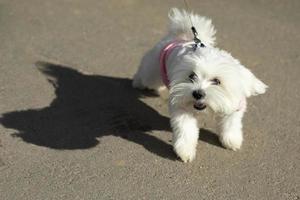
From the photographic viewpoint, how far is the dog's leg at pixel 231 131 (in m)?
→ 4.89

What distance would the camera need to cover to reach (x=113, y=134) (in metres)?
5.21

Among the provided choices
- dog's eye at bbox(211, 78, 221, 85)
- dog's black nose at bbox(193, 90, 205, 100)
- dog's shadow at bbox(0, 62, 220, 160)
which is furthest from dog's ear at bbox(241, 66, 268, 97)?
dog's shadow at bbox(0, 62, 220, 160)

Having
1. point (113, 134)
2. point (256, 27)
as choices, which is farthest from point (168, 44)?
point (256, 27)

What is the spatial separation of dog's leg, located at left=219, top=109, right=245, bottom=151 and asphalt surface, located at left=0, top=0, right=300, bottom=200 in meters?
0.11

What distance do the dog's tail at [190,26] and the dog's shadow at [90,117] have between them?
81 cm

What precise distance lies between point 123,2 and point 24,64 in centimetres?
227

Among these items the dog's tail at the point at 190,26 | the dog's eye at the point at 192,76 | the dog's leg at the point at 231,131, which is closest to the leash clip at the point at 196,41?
the dog's tail at the point at 190,26

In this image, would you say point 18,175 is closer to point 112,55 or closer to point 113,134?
point 113,134

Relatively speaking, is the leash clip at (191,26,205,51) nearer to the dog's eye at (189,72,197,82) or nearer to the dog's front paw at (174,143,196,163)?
the dog's eye at (189,72,197,82)

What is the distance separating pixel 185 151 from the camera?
4.74 meters

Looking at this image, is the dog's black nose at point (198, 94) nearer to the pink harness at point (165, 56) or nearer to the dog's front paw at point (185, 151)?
the dog's front paw at point (185, 151)

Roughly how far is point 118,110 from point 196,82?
1.52m

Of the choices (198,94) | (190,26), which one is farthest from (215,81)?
(190,26)

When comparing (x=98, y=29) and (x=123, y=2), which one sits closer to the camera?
(x=98, y=29)
